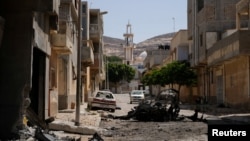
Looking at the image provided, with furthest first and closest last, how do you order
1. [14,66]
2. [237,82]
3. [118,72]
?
[118,72] < [237,82] < [14,66]

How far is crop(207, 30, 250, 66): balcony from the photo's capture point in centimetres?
3080

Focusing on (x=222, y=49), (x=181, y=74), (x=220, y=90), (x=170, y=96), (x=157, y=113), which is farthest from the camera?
(x=181, y=74)

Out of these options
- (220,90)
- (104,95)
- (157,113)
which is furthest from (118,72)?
(157,113)

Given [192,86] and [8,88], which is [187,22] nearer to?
[192,86]

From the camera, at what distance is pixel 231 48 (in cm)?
3347

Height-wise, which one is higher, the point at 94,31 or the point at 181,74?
the point at 94,31

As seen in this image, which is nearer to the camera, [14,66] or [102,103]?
[14,66]

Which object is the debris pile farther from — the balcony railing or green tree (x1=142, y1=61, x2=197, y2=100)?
the balcony railing

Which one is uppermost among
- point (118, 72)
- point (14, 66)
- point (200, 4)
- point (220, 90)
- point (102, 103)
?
point (200, 4)

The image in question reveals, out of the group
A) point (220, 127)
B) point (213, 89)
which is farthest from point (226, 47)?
point (220, 127)

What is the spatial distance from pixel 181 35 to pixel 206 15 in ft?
64.1

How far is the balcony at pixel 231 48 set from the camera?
30.8 m

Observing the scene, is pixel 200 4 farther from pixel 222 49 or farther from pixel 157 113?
pixel 157 113

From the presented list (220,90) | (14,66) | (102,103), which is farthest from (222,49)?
(14,66)
